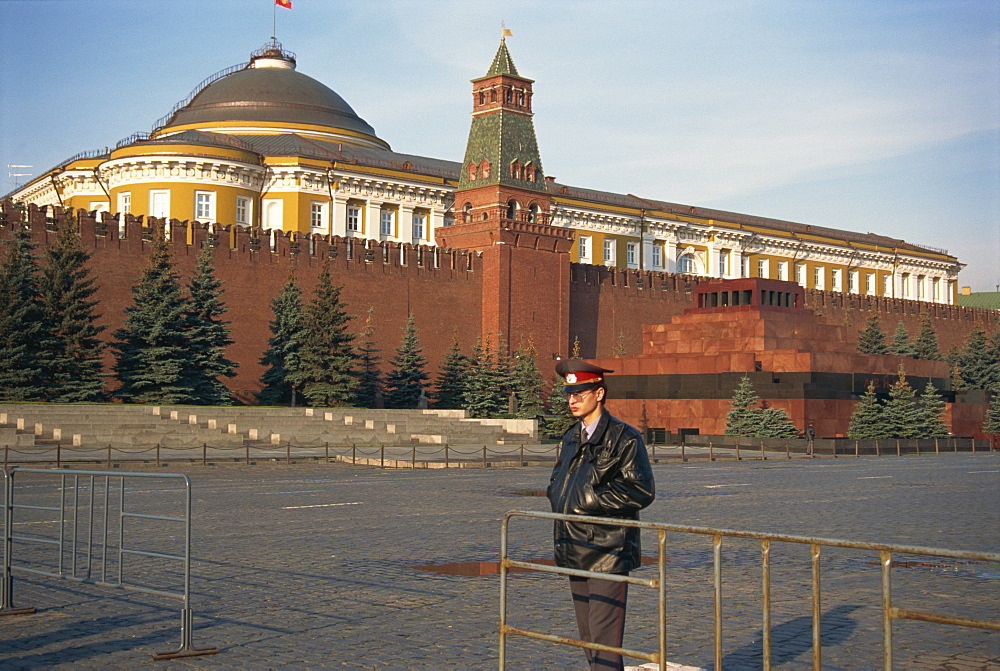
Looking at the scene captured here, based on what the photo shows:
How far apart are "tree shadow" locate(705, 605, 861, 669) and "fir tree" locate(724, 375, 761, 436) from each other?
2479 cm

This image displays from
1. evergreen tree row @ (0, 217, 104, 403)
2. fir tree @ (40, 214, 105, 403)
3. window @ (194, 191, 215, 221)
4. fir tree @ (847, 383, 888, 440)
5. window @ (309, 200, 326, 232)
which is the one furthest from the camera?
window @ (309, 200, 326, 232)

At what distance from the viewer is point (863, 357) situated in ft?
113

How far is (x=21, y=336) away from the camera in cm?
2653

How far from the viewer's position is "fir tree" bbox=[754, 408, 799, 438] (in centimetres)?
3072

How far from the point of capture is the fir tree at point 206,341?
95.4 ft

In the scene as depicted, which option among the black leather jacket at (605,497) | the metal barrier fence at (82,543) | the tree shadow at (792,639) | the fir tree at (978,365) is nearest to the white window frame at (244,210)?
the fir tree at (978,365)

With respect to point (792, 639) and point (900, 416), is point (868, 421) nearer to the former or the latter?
point (900, 416)

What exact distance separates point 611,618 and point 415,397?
31140 millimetres

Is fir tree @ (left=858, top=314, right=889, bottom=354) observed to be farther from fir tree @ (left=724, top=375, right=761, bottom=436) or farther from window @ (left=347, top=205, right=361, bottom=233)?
window @ (left=347, top=205, right=361, bottom=233)

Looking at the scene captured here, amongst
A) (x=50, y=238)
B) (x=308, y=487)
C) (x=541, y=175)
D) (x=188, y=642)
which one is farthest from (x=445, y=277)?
(x=188, y=642)

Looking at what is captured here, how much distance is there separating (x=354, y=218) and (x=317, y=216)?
1736 mm

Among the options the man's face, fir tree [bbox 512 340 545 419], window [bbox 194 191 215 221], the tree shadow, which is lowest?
the tree shadow

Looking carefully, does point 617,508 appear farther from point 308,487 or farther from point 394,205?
point 394,205

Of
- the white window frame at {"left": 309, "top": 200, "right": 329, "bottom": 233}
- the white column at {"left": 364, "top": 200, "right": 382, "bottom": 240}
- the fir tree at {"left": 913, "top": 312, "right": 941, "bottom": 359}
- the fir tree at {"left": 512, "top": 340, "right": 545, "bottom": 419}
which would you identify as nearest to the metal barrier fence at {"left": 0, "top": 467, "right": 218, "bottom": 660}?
the fir tree at {"left": 512, "top": 340, "right": 545, "bottom": 419}
